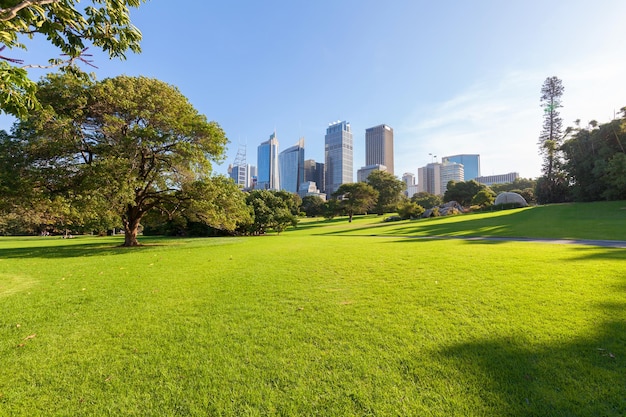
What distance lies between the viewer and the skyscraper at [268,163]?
184 m

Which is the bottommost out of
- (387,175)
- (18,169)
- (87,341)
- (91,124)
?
(87,341)

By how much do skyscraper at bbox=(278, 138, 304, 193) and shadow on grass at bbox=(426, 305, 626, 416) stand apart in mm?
168575

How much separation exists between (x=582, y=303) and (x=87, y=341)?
639 centimetres

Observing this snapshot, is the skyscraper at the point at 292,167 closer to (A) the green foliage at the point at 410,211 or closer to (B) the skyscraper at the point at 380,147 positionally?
(B) the skyscraper at the point at 380,147

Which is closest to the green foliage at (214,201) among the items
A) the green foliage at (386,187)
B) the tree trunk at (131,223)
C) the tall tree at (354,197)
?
the tree trunk at (131,223)

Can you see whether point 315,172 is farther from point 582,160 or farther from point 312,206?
point 582,160

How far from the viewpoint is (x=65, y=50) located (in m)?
4.10

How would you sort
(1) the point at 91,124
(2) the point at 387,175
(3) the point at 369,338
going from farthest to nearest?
1. (2) the point at 387,175
2. (1) the point at 91,124
3. (3) the point at 369,338

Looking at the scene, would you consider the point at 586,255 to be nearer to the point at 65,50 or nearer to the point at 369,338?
the point at 369,338

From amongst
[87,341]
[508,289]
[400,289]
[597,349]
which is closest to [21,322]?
[87,341]

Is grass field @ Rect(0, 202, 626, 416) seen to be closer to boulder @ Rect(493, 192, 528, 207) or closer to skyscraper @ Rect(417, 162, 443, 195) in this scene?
boulder @ Rect(493, 192, 528, 207)

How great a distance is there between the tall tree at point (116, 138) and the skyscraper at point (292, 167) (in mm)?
156251

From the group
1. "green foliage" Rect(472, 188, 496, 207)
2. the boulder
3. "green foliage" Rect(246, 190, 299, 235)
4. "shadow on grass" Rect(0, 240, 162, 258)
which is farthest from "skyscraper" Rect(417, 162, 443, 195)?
"shadow on grass" Rect(0, 240, 162, 258)

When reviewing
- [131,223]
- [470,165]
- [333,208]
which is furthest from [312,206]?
[470,165]
